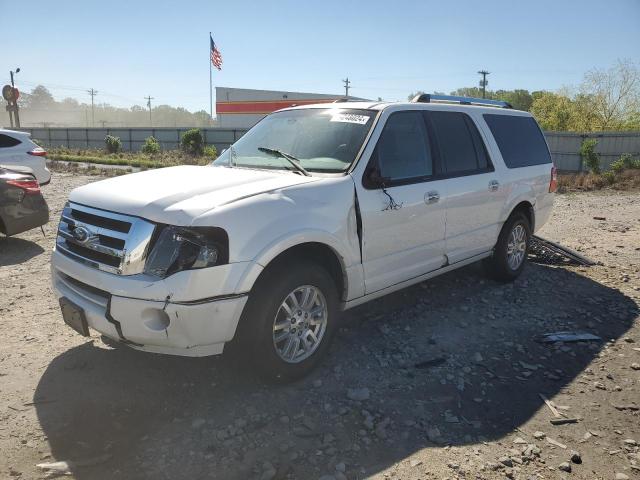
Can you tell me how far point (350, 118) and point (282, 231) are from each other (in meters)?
1.43

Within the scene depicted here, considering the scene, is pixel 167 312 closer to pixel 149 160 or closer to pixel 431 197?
pixel 431 197

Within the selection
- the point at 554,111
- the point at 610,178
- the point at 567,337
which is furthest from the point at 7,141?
the point at 554,111

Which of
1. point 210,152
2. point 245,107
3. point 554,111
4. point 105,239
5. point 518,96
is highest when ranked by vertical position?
point 518,96

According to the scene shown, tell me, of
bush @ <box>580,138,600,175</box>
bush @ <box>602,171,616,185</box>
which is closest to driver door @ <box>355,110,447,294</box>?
bush @ <box>602,171,616,185</box>

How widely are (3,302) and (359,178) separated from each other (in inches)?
152

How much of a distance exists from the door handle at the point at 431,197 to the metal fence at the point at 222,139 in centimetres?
2126

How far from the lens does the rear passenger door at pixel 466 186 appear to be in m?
4.64

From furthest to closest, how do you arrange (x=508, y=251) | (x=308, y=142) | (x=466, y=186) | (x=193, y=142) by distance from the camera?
1. (x=193, y=142)
2. (x=508, y=251)
3. (x=466, y=186)
4. (x=308, y=142)

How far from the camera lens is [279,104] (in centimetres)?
4291

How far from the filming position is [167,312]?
9.47ft

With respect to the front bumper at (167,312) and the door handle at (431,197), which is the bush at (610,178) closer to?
the door handle at (431,197)

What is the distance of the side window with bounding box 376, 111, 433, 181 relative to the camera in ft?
13.2

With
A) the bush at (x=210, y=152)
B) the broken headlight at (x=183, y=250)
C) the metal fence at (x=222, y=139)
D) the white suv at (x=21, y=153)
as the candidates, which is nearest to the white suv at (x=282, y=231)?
the broken headlight at (x=183, y=250)

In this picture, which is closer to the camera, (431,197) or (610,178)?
(431,197)
